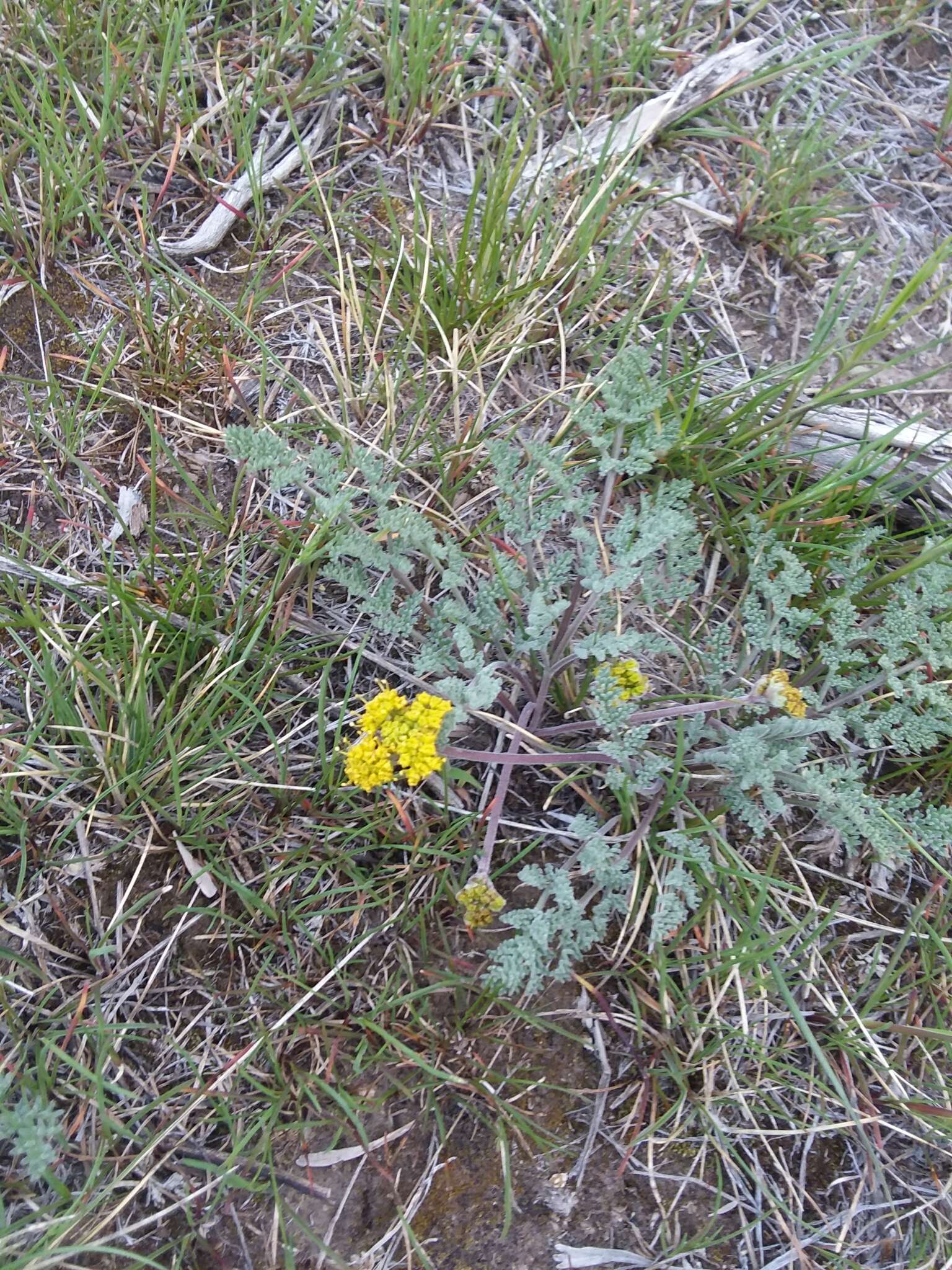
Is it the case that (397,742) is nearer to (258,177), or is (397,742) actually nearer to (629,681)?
(629,681)

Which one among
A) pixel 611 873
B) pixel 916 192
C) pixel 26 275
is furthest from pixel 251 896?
pixel 916 192

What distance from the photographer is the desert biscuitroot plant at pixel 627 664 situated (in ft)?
5.69

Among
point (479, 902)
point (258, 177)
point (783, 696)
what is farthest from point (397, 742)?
point (258, 177)

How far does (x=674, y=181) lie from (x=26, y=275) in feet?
5.95

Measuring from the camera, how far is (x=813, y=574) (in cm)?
216

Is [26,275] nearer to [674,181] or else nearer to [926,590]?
[674,181]

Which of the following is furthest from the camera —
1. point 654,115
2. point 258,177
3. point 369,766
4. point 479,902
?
point 654,115

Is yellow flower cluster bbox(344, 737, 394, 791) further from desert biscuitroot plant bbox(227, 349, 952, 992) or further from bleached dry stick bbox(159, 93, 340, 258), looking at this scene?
bleached dry stick bbox(159, 93, 340, 258)

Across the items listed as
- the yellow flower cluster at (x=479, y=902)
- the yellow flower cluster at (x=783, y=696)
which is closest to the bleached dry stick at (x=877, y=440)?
the yellow flower cluster at (x=783, y=696)

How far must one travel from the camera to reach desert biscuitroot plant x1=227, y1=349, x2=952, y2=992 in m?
1.74

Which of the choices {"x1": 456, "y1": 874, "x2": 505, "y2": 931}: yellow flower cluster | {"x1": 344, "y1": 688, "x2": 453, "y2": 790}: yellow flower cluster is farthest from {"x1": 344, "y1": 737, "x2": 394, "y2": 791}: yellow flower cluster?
{"x1": 456, "y1": 874, "x2": 505, "y2": 931}: yellow flower cluster

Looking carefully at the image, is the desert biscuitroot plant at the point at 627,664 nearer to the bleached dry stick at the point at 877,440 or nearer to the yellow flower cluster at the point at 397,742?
the yellow flower cluster at the point at 397,742

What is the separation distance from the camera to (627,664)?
1799 mm

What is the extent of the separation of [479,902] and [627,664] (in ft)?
1.78
